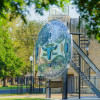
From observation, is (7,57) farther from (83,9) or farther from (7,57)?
(83,9)

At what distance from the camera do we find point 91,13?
1297cm

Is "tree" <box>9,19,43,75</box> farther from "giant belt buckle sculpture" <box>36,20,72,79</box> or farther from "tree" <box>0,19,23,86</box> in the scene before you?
"giant belt buckle sculpture" <box>36,20,72,79</box>

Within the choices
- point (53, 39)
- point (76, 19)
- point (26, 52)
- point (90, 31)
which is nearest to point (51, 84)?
point (53, 39)

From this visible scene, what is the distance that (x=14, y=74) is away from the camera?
67.9 metres

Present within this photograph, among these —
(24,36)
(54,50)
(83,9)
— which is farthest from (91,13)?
(24,36)

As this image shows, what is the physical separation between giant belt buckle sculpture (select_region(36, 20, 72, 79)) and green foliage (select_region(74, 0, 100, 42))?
47.7 feet

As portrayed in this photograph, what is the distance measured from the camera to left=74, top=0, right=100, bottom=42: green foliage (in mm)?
12340

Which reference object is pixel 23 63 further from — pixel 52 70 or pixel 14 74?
pixel 52 70

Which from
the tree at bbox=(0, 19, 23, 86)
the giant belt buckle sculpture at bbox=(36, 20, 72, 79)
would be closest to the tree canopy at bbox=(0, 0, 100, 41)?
the giant belt buckle sculpture at bbox=(36, 20, 72, 79)

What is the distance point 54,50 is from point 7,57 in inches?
1423

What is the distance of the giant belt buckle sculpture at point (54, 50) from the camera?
28609mm

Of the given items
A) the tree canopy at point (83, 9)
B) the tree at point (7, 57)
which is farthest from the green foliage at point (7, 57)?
the tree canopy at point (83, 9)

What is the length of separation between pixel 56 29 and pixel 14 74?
3955 cm

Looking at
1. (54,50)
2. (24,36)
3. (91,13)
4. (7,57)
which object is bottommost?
(7,57)
